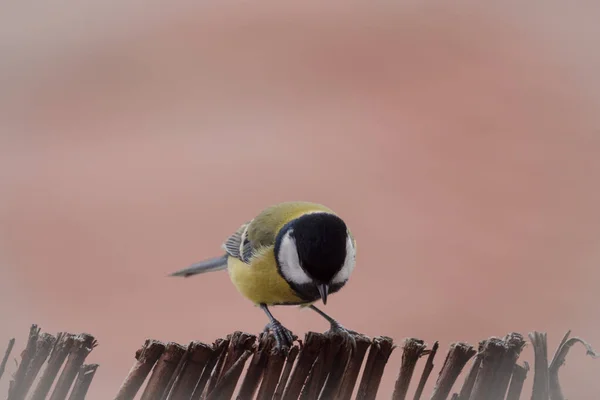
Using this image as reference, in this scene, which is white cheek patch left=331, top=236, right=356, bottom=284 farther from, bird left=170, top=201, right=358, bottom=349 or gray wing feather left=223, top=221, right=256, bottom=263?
gray wing feather left=223, top=221, right=256, bottom=263

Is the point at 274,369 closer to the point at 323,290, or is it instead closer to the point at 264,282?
the point at 323,290

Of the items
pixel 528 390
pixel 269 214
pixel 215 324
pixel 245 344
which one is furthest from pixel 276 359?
pixel 215 324

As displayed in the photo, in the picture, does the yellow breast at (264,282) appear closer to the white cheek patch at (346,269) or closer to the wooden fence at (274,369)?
the white cheek patch at (346,269)

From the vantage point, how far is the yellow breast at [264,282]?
57.3 inches

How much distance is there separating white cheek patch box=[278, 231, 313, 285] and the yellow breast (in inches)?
1.0

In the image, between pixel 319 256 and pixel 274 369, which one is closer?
pixel 274 369

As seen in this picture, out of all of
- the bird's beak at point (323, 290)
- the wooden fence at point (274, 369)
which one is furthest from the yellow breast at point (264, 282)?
the wooden fence at point (274, 369)

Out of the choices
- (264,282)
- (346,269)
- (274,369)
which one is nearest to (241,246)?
(264,282)

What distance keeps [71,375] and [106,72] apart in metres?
3.09

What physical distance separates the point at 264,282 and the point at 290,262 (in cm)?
12

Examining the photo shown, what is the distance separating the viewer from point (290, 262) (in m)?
1.41

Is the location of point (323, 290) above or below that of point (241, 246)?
below

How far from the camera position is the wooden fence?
2.58 feet

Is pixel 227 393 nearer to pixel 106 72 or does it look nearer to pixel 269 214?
pixel 269 214
